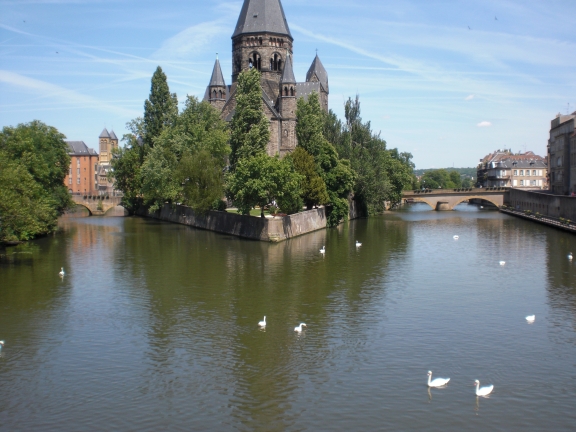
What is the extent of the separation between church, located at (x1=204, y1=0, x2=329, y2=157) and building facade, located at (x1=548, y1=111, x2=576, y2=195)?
31.9 m

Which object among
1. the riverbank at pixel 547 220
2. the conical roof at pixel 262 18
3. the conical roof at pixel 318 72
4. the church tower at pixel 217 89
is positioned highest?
the conical roof at pixel 262 18

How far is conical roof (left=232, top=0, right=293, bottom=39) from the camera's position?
273 feet

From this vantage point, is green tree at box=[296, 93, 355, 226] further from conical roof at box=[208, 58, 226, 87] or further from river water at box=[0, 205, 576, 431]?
river water at box=[0, 205, 576, 431]

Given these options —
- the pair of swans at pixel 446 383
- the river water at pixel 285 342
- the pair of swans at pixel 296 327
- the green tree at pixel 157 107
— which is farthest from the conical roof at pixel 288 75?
the pair of swans at pixel 446 383

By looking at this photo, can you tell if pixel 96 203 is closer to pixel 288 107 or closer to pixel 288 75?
pixel 288 107

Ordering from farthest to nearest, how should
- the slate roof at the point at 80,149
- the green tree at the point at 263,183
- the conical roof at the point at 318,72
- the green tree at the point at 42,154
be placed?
1. the slate roof at the point at 80,149
2. the conical roof at the point at 318,72
3. the green tree at the point at 42,154
4. the green tree at the point at 263,183

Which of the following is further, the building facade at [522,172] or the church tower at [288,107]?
the building facade at [522,172]

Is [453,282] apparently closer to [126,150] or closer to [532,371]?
[532,371]

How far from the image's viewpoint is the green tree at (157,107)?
75.9m

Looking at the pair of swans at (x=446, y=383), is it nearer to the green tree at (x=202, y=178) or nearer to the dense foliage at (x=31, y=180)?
the dense foliage at (x=31, y=180)

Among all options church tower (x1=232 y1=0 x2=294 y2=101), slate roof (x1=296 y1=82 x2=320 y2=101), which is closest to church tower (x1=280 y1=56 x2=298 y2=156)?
church tower (x1=232 y1=0 x2=294 y2=101)

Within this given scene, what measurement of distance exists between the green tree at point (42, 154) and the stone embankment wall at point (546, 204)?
4936 cm

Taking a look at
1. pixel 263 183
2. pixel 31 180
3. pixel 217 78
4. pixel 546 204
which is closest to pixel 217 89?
pixel 217 78

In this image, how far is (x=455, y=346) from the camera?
72.1ft
